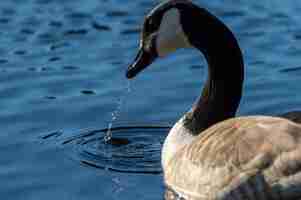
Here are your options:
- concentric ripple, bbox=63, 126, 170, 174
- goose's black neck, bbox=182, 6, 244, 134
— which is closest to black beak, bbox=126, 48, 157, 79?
goose's black neck, bbox=182, 6, 244, 134

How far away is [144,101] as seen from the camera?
11938 millimetres

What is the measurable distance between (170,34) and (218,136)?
4.20ft

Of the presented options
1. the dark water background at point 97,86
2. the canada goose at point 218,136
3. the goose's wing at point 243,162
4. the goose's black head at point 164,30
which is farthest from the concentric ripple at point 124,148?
the goose's wing at point 243,162

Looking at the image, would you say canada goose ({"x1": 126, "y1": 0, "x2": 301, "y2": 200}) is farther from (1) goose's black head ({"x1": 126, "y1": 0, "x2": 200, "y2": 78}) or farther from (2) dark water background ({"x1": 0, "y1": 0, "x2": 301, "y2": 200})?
(2) dark water background ({"x1": 0, "y1": 0, "x2": 301, "y2": 200})

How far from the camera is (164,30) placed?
9.80 m

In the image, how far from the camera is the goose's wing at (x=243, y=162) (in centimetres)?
834

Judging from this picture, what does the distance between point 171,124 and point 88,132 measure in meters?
0.83

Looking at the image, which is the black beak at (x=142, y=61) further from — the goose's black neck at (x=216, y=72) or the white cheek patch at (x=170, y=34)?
the goose's black neck at (x=216, y=72)

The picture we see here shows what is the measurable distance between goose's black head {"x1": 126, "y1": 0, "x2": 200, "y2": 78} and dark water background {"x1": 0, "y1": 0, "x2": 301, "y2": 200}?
101cm

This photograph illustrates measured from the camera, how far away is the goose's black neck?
31.8 ft

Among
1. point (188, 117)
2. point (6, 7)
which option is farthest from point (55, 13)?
point (188, 117)

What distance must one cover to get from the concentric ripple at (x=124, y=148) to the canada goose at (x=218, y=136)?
582mm

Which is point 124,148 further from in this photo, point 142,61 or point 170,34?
point 170,34

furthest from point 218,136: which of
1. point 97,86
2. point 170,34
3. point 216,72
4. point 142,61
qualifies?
point 97,86
